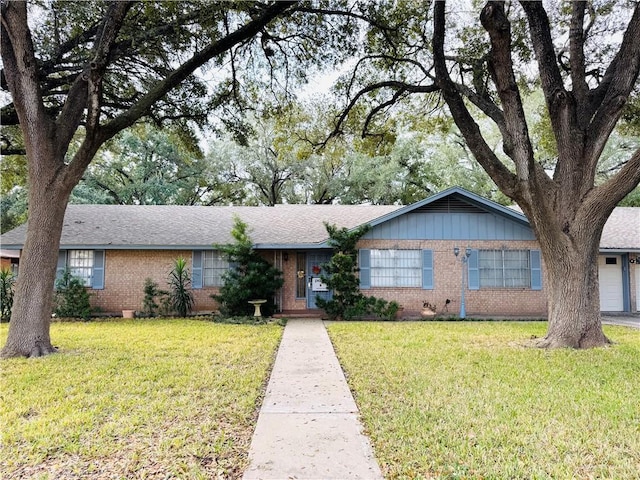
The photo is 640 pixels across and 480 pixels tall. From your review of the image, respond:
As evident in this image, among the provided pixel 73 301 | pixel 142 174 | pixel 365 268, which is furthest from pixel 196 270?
pixel 142 174

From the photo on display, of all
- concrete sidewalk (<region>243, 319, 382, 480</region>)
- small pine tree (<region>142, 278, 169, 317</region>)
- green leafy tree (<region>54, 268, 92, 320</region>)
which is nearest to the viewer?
concrete sidewalk (<region>243, 319, 382, 480</region>)

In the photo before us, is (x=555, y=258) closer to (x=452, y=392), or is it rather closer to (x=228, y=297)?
(x=452, y=392)

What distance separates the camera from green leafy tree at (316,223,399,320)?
1216 cm

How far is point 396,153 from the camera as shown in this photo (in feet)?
83.9

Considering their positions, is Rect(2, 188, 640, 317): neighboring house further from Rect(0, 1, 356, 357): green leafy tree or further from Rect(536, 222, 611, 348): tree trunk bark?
Rect(536, 222, 611, 348): tree trunk bark

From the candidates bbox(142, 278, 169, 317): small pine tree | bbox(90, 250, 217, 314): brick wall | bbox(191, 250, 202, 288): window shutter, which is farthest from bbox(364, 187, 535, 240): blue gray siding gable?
bbox(142, 278, 169, 317): small pine tree

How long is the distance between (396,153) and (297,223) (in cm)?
1273

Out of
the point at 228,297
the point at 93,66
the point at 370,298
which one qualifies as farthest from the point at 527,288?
the point at 93,66

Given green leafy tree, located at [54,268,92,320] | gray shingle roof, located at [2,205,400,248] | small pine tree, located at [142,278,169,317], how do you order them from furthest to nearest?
gray shingle roof, located at [2,205,400,248] < small pine tree, located at [142,278,169,317] < green leafy tree, located at [54,268,92,320]

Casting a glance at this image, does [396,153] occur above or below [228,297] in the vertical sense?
above

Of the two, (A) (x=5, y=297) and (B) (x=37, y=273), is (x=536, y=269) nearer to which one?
(B) (x=37, y=273)

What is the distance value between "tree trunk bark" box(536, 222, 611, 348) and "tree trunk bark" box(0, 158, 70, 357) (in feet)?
30.5

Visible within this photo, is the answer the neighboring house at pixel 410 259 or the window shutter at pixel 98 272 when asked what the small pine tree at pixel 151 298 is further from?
the window shutter at pixel 98 272

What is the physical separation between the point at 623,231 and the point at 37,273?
58.7 ft
